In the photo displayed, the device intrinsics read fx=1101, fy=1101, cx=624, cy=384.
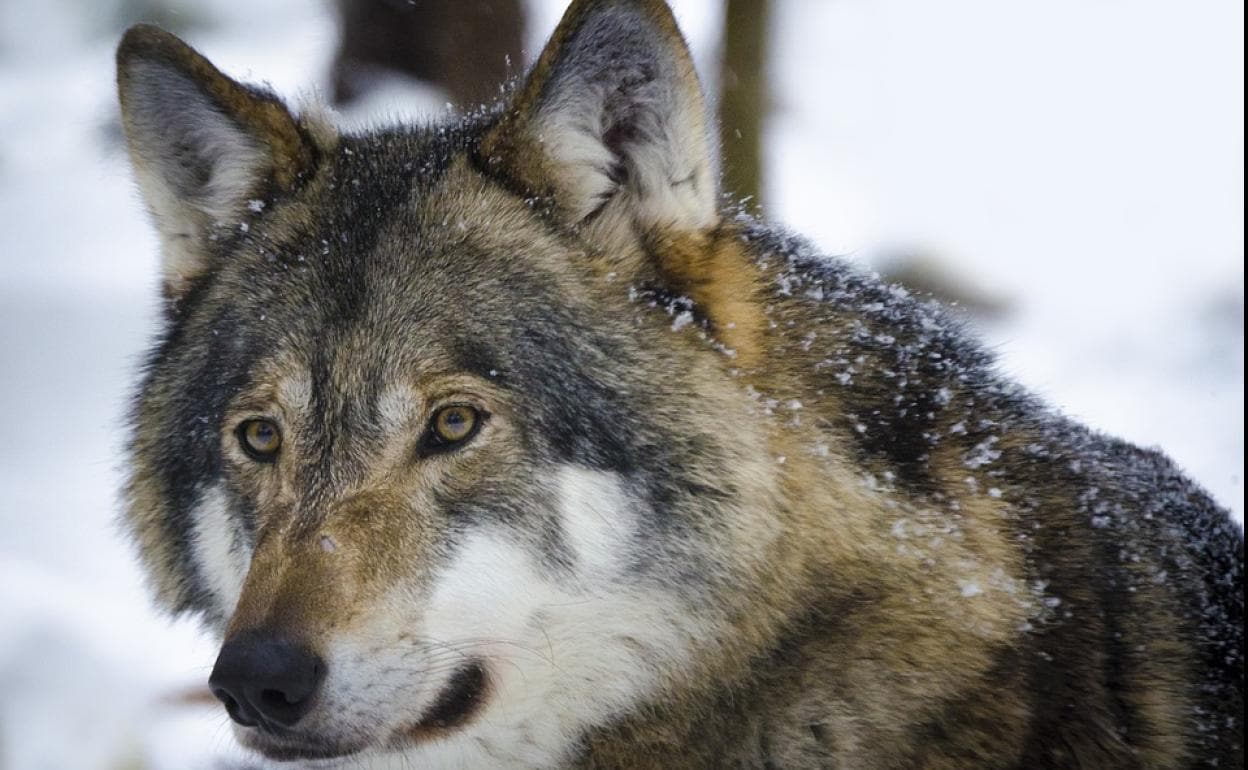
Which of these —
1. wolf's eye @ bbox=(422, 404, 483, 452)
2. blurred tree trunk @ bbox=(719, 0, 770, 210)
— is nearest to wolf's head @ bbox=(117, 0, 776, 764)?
wolf's eye @ bbox=(422, 404, 483, 452)

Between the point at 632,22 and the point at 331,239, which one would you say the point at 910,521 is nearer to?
the point at 632,22

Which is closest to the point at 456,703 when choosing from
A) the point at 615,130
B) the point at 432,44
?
the point at 615,130

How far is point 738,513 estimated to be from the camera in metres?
2.13

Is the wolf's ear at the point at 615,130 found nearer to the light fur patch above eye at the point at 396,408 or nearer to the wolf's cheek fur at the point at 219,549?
the light fur patch above eye at the point at 396,408

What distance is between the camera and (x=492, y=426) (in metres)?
2.08

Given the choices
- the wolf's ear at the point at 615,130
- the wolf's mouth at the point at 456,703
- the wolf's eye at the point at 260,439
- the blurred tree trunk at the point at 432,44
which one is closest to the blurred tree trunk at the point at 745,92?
the blurred tree trunk at the point at 432,44

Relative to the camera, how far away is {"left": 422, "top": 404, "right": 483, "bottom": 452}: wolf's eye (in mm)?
2078

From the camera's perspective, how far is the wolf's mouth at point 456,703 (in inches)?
79.3

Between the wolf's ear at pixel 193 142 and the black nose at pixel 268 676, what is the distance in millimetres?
1078

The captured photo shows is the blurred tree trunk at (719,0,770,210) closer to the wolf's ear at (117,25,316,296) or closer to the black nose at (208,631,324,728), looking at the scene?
the wolf's ear at (117,25,316,296)

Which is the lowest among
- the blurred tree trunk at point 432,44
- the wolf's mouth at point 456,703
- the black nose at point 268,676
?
the black nose at point 268,676

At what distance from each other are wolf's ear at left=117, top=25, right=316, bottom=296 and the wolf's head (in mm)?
14

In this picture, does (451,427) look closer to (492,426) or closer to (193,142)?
(492,426)

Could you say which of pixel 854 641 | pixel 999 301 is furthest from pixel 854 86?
pixel 854 641
